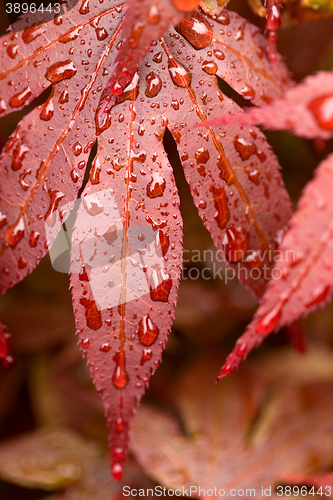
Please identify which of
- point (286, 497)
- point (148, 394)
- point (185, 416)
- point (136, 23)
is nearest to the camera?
point (136, 23)

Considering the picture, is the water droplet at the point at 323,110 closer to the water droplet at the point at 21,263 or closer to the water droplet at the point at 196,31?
the water droplet at the point at 196,31

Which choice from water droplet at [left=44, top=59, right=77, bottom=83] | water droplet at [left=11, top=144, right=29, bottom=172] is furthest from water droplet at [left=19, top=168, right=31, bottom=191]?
water droplet at [left=44, top=59, right=77, bottom=83]

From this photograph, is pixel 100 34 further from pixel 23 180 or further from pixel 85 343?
pixel 85 343

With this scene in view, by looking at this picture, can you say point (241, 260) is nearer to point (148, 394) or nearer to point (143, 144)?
point (143, 144)

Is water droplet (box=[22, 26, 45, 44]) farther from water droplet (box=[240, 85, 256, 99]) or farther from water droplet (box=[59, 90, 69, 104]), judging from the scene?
water droplet (box=[240, 85, 256, 99])

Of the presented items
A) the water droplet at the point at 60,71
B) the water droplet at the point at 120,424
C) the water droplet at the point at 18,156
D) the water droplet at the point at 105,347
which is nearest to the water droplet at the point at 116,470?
the water droplet at the point at 120,424

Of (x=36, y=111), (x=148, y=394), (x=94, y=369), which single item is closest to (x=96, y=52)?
(x=36, y=111)
